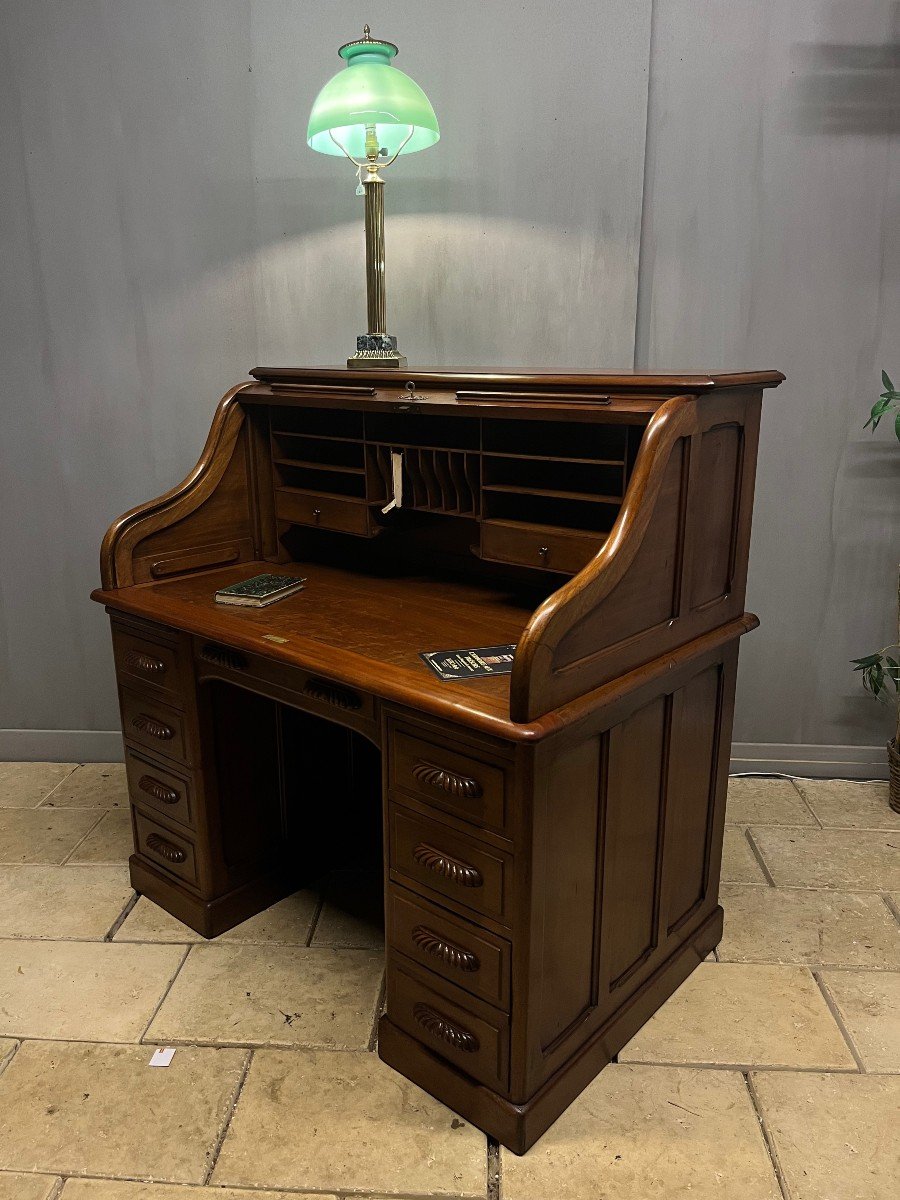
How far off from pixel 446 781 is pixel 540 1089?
68 cm

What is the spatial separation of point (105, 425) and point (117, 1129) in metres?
2.26

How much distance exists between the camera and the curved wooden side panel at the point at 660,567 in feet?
5.52

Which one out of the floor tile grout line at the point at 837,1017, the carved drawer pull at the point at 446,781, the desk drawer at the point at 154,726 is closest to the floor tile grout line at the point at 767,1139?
the floor tile grout line at the point at 837,1017

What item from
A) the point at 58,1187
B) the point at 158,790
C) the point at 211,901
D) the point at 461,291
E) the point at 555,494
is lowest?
the point at 58,1187

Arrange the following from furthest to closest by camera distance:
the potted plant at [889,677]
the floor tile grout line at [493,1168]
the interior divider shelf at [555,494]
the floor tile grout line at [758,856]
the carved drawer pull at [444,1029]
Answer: the potted plant at [889,677] → the floor tile grout line at [758,856] → the interior divider shelf at [555,494] → the carved drawer pull at [444,1029] → the floor tile grout line at [493,1168]

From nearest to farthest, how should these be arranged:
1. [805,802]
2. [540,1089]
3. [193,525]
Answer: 1. [540,1089]
2. [193,525]
3. [805,802]

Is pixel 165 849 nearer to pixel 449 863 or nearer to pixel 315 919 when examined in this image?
pixel 315 919

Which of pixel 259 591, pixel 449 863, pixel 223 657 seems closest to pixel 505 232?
pixel 259 591

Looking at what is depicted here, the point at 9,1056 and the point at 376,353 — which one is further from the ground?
the point at 376,353

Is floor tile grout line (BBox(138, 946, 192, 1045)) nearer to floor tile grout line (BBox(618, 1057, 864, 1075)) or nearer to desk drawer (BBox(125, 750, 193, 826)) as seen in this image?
desk drawer (BBox(125, 750, 193, 826))

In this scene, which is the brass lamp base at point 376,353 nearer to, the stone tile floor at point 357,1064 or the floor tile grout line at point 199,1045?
the stone tile floor at point 357,1064

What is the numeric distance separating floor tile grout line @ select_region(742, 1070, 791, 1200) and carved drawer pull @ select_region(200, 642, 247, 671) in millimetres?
1455

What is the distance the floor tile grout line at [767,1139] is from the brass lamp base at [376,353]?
1.97 meters

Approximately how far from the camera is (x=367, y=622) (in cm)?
225
